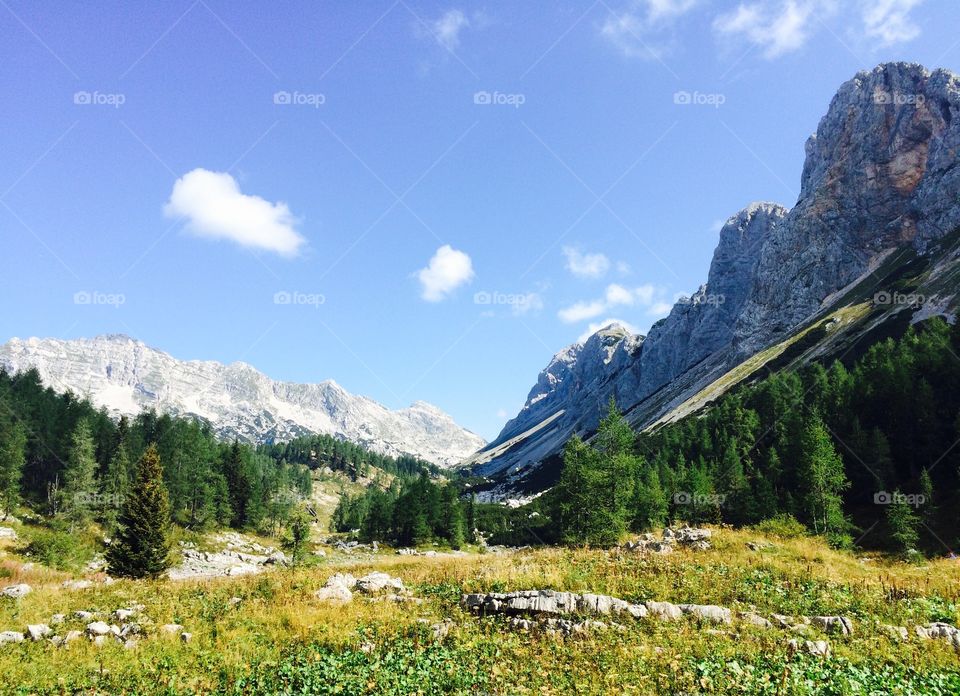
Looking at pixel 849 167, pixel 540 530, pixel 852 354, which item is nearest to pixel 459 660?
pixel 540 530

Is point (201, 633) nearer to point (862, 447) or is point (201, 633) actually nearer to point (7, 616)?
point (7, 616)

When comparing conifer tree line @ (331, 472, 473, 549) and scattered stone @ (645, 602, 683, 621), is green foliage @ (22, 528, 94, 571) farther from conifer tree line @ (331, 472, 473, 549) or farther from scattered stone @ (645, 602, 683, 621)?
conifer tree line @ (331, 472, 473, 549)

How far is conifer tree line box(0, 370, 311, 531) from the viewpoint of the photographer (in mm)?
65812

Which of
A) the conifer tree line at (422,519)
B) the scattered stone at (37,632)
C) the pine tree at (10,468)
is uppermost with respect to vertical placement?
the pine tree at (10,468)

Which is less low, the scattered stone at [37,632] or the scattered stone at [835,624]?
the scattered stone at [37,632]

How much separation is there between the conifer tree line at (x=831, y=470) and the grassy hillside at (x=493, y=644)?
83.7ft

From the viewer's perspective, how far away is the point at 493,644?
44.1 ft

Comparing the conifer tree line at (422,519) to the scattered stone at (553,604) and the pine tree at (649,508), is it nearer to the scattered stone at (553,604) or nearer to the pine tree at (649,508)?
the pine tree at (649,508)

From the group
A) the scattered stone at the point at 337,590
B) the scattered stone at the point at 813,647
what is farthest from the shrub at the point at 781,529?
the scattered stone at the point at 337,590

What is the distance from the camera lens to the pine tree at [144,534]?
3459 centimetres

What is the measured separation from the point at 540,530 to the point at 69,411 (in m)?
86.1

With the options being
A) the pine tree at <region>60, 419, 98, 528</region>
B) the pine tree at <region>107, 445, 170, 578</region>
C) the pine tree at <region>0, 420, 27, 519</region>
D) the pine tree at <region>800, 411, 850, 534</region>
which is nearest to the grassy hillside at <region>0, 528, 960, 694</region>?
the pine tree at <region>107, 445, 170, 578</region>

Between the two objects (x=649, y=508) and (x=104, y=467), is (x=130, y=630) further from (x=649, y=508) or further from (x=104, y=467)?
(x=104, y=467)

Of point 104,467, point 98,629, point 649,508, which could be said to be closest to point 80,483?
point 104,467
